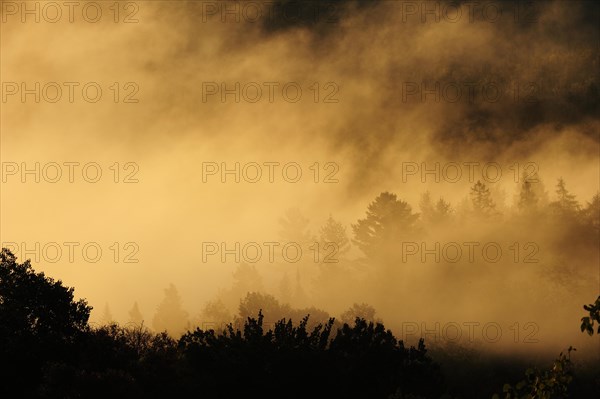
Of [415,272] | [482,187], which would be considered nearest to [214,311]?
[415,272]

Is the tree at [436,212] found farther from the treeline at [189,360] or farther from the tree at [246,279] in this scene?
the treeline at [189,360]

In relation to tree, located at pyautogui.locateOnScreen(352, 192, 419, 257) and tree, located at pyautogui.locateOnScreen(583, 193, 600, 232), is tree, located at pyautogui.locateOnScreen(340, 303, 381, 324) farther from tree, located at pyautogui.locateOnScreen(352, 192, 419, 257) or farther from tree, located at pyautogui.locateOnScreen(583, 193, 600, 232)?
tree, located at pyautogui.locateOnScreen(583, 193, 600, 232)

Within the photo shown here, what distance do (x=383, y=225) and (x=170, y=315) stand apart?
50.6 meters

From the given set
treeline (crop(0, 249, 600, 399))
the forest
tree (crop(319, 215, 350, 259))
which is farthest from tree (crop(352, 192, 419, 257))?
treeline (crop(0, 249, 600, 399))

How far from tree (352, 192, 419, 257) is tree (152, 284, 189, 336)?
40.7m

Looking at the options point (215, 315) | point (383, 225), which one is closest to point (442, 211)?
point (383, 225)

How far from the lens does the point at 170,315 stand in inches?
5974

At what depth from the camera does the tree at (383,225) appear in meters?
138

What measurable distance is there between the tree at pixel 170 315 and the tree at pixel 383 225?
40.7 metres

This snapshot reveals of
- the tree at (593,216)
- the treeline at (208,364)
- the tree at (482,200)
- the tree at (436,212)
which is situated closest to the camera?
the treeline at (208,364)

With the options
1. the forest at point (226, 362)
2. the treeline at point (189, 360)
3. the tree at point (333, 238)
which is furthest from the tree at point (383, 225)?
the treeline at point (189, 360)

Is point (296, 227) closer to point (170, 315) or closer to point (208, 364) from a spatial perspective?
point (170, 315)

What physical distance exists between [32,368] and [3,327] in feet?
9.37

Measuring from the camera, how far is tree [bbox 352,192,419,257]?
138375 millimetres
